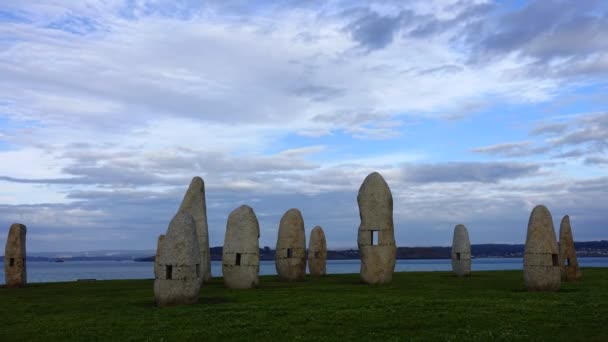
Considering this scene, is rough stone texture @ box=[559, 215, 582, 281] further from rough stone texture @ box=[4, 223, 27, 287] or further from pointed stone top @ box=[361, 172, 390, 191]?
rough stone texture @ box=[4, 223, 27, 287]

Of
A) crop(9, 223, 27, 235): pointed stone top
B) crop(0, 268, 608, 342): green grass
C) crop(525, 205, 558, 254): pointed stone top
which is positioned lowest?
crop(0, 268, 608, 342): green grass

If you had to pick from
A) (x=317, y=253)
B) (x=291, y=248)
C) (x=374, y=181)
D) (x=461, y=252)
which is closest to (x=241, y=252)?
(x=291, y=248)

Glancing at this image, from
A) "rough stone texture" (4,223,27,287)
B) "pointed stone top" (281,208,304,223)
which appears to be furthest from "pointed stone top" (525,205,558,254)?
"rough stone texture" (4,223,27,287)

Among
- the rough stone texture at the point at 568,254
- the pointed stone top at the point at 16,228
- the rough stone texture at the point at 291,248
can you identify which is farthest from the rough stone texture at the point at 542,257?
the pointed stone top at the point at 16,228

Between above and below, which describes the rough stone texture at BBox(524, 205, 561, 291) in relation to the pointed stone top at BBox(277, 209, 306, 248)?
below

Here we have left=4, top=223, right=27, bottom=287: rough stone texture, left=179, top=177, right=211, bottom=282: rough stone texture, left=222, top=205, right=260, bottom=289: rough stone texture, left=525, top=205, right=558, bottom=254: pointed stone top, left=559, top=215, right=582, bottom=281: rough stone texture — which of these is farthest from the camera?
left=179, top=177, right=211, bottom=282: rough stone texture

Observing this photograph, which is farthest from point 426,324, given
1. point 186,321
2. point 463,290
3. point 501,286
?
point 501,286

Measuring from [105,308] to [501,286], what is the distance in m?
18.4

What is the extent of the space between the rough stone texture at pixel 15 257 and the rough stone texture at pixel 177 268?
46.8ft

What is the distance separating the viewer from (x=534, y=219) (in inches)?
1035

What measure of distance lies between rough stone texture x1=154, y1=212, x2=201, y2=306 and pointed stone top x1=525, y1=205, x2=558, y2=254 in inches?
560

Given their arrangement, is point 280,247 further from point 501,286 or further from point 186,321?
point 186,321

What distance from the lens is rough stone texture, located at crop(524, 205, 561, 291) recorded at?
25.5 meters

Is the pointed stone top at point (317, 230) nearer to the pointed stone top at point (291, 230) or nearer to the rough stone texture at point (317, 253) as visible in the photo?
the rough stone texture at point (317, 253)
